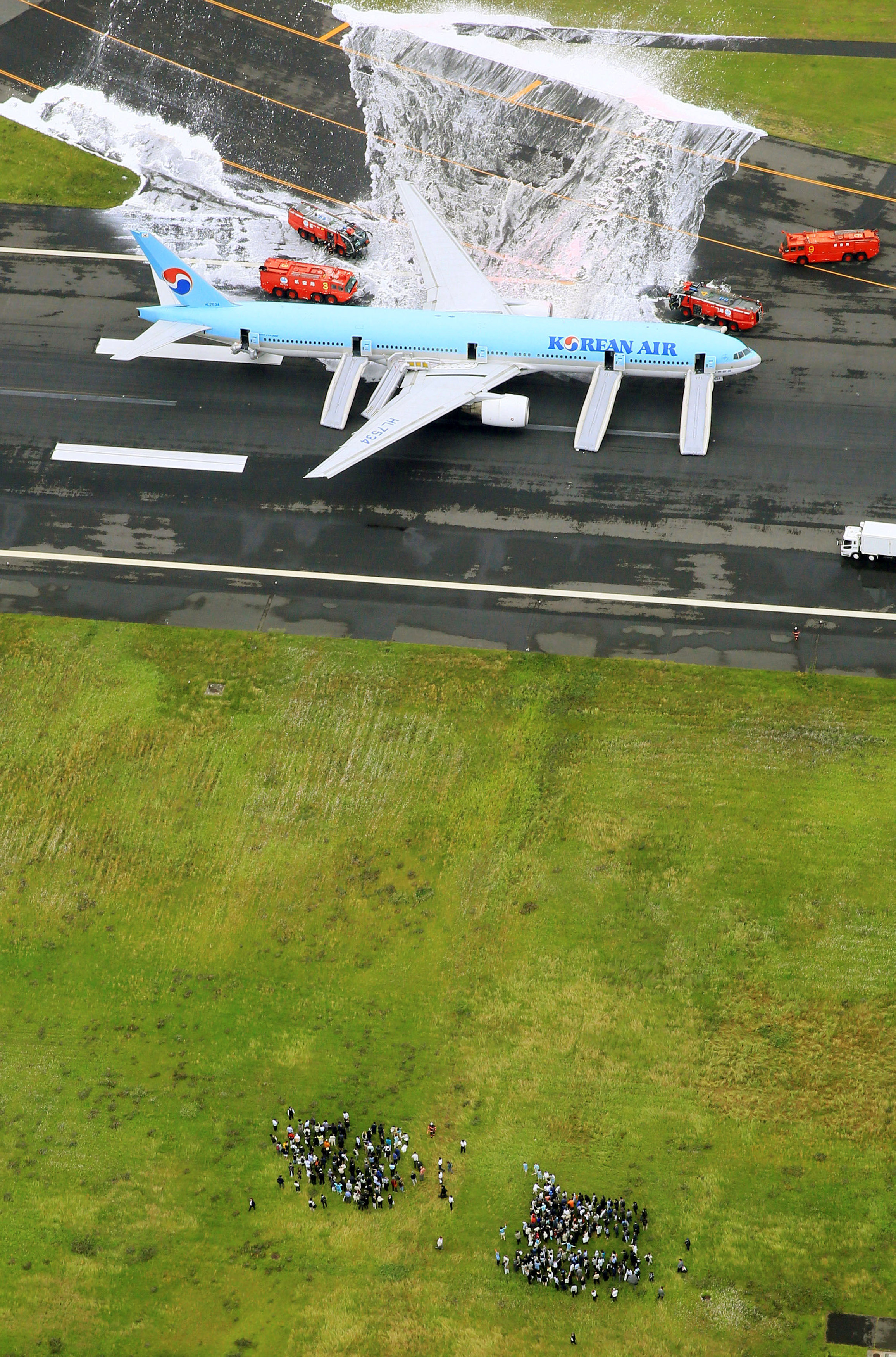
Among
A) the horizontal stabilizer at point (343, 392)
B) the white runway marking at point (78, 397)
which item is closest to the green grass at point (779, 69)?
the horizontal stabilizer at point (343, 392)

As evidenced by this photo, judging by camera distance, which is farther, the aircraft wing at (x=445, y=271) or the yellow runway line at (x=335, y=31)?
the yellow runway line at (x=335, y=31)

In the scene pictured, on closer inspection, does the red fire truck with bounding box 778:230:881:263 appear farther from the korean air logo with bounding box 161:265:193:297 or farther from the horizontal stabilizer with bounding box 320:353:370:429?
the korean air logo with bounding box 161:265:193:297

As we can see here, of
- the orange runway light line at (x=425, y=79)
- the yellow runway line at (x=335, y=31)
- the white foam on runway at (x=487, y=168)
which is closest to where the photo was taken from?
the white foam on runway at (x=487, y=168)

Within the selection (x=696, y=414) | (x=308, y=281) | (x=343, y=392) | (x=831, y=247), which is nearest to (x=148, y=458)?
(x=343, y=392)

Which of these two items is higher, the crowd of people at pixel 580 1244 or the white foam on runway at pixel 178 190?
the white foam on runway at pixel 178 190

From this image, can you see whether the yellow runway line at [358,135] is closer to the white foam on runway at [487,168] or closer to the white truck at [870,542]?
the white foam on runway at [487,168]

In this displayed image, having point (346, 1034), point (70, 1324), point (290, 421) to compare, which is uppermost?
point (290, 421)

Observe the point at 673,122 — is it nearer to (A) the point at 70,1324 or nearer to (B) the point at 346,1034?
(B) the point at 346,1034

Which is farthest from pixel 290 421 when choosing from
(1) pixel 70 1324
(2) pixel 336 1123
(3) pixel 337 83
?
(1) pixel 70 1324
